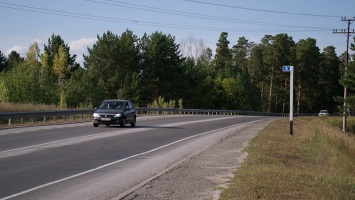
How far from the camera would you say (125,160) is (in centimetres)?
1417

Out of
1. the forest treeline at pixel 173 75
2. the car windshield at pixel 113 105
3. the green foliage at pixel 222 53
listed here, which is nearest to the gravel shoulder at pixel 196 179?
the car windshield at pixel 113 105

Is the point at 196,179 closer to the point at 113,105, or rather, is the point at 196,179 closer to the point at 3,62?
the point at 113,105

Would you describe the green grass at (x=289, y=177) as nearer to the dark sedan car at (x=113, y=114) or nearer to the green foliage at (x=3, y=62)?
the dark sedan car at (x=113, y=114)

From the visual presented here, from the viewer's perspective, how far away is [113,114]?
27141 mm

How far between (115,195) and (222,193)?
2040mm

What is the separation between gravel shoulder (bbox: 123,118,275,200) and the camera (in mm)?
8945

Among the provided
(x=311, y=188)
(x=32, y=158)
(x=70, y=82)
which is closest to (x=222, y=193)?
(x=311, y=188)

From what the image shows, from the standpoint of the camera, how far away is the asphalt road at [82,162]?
9.48 metres

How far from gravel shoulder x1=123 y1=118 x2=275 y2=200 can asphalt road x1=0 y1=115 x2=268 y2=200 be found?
0.34 m

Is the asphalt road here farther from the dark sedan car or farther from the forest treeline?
the forest treeline

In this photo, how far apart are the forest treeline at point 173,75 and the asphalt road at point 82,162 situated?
911 inches

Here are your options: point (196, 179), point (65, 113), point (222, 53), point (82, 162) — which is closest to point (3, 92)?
point (65, 113)

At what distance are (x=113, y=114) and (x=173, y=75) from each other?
49.1m

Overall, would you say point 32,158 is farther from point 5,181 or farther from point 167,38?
point 167,38
